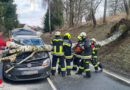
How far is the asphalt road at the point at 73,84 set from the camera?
20.4 ft

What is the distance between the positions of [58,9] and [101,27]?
56.2 ft

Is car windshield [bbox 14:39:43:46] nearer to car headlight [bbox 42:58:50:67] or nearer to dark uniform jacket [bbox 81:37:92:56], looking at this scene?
car headlight [bbox 42:58:50:67]

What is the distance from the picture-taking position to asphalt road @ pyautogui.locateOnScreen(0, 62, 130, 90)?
20.4 feet

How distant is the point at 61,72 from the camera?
8047 mm

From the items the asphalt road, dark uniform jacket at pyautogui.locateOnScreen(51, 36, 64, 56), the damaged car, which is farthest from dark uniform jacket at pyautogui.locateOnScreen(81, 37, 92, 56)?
the damaged car

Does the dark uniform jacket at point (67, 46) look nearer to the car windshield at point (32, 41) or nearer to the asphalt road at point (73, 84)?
the asphalt road at point (73, 84)

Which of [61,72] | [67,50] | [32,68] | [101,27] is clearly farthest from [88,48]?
[101,27]

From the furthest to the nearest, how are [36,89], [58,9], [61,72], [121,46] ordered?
[58,9] < [121,46] < [61,72] < [36,89]

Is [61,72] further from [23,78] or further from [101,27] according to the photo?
[101,27]

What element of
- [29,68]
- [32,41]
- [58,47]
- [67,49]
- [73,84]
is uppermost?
[32,41]

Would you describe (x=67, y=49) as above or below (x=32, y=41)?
below

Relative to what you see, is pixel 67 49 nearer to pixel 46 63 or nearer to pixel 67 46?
pixel 67 46

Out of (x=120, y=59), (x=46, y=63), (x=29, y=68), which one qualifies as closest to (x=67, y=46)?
(x=46, y=63)

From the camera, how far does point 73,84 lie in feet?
21.6
